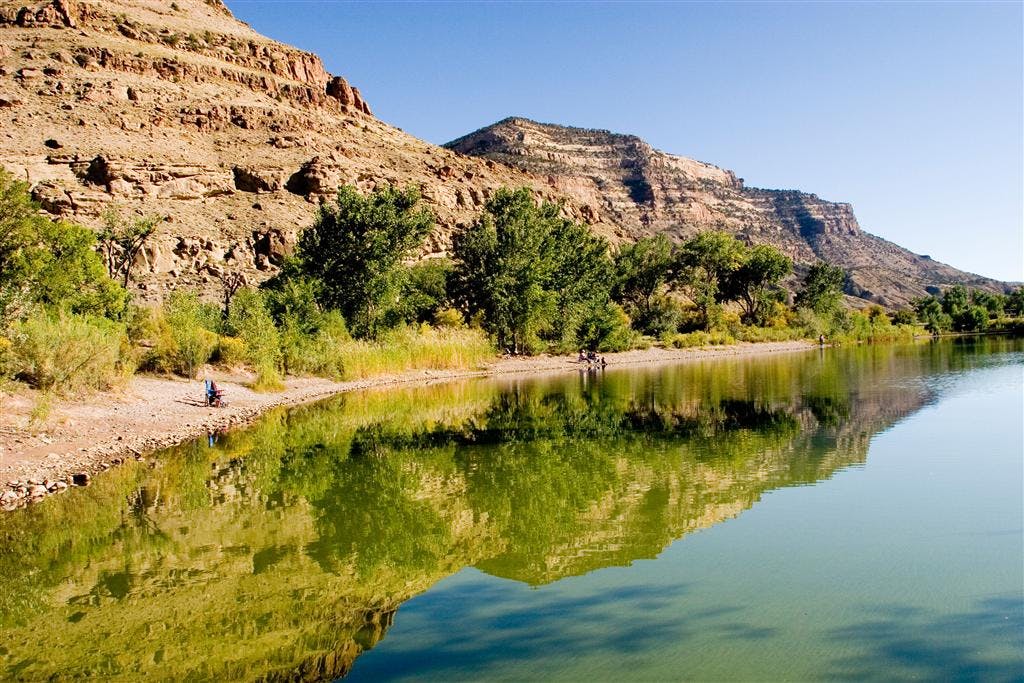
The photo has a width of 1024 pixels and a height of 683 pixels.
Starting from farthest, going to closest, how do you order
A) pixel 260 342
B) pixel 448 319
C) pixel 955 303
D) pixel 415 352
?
pixel 955 303
pixel 448 319
pixel 415 352
pixel 260 342

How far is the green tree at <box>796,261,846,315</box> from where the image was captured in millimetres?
79812

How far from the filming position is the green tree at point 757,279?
237 feet

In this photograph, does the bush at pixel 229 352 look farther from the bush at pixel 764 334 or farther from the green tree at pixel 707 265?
the bush at pixel 764 334

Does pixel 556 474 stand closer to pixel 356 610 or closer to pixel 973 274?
pixel 356 610

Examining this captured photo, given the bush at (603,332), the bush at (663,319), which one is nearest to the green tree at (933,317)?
the bush at (663,319)

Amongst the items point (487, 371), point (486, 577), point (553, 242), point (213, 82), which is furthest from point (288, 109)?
point (486, 577)

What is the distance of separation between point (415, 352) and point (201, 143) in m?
49.7

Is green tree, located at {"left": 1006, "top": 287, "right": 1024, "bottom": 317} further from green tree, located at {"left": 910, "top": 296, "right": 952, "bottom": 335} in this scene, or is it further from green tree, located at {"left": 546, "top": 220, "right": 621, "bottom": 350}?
green tree, located at {"left": 546, "top": 220, "right": 621, "bottom": 350}

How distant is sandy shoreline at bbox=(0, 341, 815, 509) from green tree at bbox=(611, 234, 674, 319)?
4201cm

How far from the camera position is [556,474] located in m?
12.4

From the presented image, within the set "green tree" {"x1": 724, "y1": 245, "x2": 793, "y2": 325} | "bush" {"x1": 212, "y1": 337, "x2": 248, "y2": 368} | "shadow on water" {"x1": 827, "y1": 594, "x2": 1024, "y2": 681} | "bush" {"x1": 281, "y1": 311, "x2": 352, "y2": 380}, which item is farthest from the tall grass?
"green tree" {"x1": 724, "y1": 245, "x2": 793, "y2": 325}

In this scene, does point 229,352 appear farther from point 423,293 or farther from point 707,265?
point 707,265

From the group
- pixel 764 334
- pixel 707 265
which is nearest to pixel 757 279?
pixel 707 265

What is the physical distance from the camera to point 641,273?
225ft
